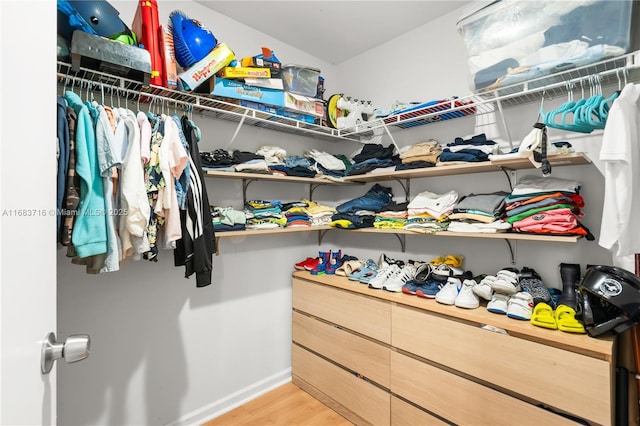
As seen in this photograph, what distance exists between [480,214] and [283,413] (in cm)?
175

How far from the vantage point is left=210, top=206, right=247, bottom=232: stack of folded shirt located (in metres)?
1.73

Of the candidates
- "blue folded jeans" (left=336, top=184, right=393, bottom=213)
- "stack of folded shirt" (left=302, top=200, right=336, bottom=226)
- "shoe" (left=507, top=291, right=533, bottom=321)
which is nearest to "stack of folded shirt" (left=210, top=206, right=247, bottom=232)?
"stack of folded shirt" (left=302, top=200, right=336, bottom=226)

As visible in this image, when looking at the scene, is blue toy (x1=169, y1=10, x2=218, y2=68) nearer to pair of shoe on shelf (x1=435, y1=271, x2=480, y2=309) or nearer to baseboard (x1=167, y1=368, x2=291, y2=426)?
pair of shoe on shelf (x1=435, y1=271, x2=480, y2=309)

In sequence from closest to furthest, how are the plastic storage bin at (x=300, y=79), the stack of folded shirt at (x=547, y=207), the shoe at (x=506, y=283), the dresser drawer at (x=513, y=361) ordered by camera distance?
the dresser drawer at (x=513, y=361), the stack of folded shirt at (x=547, y=207), the shoe at (x=506, y=283), the plastic storage bin at (x=300, y=79)

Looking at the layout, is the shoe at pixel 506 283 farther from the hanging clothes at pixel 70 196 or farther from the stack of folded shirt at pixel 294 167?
the hanging clothes at pixel 70 196

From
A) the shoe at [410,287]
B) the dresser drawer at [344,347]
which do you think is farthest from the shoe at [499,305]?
the dresser drawer at [344,347]

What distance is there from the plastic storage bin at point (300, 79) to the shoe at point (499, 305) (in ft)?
5.46

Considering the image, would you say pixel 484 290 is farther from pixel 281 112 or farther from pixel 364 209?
pixel 281 112

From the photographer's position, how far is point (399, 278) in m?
1.86

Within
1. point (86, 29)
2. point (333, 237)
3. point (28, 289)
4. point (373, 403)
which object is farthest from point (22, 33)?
point (333, 237)

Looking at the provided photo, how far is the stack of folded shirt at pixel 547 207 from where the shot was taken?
1.35m

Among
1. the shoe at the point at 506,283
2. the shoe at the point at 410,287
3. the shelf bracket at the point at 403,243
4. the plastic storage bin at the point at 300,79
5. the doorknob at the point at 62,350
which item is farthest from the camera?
the shelf bracket at the point at 403,243

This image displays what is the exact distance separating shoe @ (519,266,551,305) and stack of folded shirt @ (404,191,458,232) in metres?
0.46

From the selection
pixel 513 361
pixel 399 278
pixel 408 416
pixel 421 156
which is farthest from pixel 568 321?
pixel 421 156
